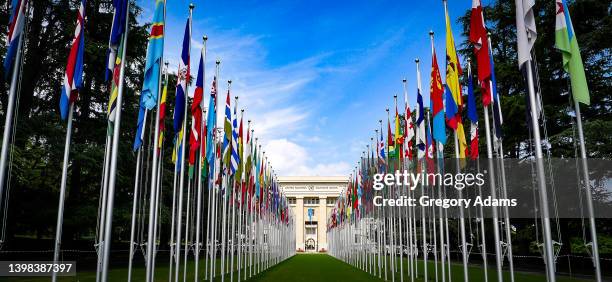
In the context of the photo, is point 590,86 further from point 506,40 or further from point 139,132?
point 139,132

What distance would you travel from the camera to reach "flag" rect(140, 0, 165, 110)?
11117 mm

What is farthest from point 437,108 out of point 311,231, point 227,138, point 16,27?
point 311,231

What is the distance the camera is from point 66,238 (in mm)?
26750

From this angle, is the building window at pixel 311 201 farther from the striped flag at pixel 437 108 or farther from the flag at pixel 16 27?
the flag at pixel 16 27

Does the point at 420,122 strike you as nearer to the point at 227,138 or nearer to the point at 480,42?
the point at 480,42

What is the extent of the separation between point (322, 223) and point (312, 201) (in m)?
6.89

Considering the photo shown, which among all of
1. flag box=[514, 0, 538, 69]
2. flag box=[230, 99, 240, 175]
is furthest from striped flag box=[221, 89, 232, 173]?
flag box=[514, 0, 538, 69]

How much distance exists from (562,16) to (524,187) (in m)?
19.6

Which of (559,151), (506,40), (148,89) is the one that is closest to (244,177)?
(148,89)

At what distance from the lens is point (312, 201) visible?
10500cm

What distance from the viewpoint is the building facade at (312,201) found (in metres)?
99.8

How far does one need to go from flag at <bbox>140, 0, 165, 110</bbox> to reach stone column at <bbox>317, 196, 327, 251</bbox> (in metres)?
89.0

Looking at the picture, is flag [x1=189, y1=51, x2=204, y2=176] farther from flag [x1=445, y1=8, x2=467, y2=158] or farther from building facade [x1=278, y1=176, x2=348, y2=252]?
building facade [x1=278, y1=176, x2=348, y2=252]

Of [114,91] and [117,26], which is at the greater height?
[117,26]
